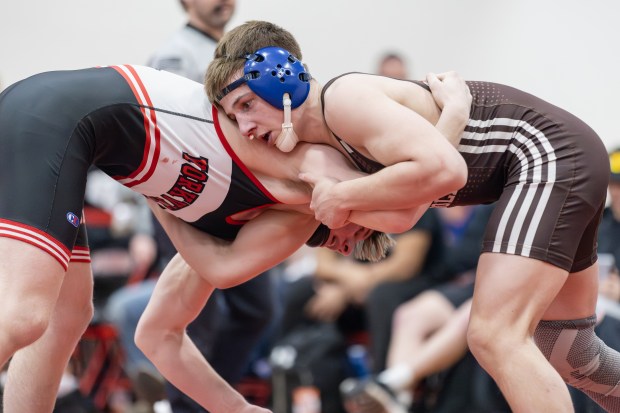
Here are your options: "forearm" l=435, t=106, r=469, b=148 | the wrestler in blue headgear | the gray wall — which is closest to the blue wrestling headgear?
the wrestler in blue headgear

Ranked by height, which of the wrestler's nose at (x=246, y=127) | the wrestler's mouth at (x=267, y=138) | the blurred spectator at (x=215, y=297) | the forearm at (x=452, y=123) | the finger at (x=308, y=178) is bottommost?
the blurred spectator at (x=215, y=297)

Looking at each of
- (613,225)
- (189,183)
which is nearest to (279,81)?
(189,183)

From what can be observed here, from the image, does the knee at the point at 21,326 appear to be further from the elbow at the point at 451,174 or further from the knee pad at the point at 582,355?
the knee pad at the point at 582,355

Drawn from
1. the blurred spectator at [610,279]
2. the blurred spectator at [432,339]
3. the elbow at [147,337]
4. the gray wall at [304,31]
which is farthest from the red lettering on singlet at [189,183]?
the gray wall at [304,31]

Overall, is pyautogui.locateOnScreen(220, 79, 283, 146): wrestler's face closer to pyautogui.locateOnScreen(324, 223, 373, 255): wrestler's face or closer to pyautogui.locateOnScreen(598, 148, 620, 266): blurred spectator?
pyautogui.locateOnScreen(324, 223, 373, 255): wrestler's face

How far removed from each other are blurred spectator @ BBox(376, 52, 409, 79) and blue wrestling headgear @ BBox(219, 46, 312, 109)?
167 inches

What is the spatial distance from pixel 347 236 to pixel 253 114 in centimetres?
60

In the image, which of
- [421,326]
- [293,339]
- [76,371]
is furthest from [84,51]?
[421,326]

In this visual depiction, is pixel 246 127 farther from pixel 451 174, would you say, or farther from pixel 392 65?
pixel 392 65

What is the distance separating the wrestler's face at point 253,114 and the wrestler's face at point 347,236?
46cm

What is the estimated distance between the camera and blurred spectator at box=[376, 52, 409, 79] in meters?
7.24

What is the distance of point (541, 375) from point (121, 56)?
6.02 m

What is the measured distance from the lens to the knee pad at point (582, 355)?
11.0ft

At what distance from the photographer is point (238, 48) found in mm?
3055
